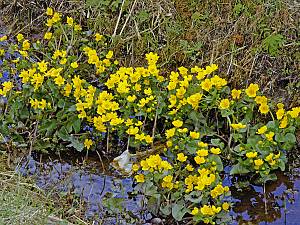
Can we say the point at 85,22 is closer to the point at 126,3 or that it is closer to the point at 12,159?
the point at 126,3

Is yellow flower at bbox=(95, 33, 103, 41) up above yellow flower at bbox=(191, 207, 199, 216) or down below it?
above

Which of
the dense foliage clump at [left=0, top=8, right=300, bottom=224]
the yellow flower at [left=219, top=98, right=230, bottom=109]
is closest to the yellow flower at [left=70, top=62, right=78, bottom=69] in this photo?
the dense foliage clump at [left=0, top=8, right=300, bottom=224]

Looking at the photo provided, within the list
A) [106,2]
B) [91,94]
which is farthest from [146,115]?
[106,2]

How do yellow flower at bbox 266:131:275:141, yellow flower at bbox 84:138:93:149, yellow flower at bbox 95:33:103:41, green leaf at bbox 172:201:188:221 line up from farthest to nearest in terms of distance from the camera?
yellow flower at bbox 95:33:103:41 → yellow flower at bbox 84:138:93:149 → yellow flower at bbox 266:131:275:141 → green leaf at bbox 172:201:188:221

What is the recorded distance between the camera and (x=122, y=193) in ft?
13.5

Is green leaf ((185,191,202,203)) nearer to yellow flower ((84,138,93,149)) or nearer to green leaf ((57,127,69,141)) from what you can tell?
yellow flower ((84,138,93,149))

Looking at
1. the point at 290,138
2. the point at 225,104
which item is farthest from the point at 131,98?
the point at 290,138

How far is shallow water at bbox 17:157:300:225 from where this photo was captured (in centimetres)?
394

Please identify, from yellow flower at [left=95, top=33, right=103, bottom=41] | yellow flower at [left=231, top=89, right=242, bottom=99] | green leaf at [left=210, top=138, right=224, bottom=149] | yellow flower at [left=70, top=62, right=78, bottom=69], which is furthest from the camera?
yellow flower at [left=95, top=33, right=103, bottom=41]

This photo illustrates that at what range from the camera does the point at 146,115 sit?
4336 mm

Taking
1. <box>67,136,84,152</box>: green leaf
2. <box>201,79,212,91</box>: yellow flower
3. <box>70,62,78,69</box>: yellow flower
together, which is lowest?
<box>67,136,84,152</box>: green leaf

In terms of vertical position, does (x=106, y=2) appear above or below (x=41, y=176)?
above

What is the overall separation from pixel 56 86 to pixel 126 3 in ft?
4.26

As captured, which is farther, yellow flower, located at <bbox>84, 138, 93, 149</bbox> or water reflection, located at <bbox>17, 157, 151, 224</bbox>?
yellow flower, located at <bbox>84, 138, 93, 149</bbox>
